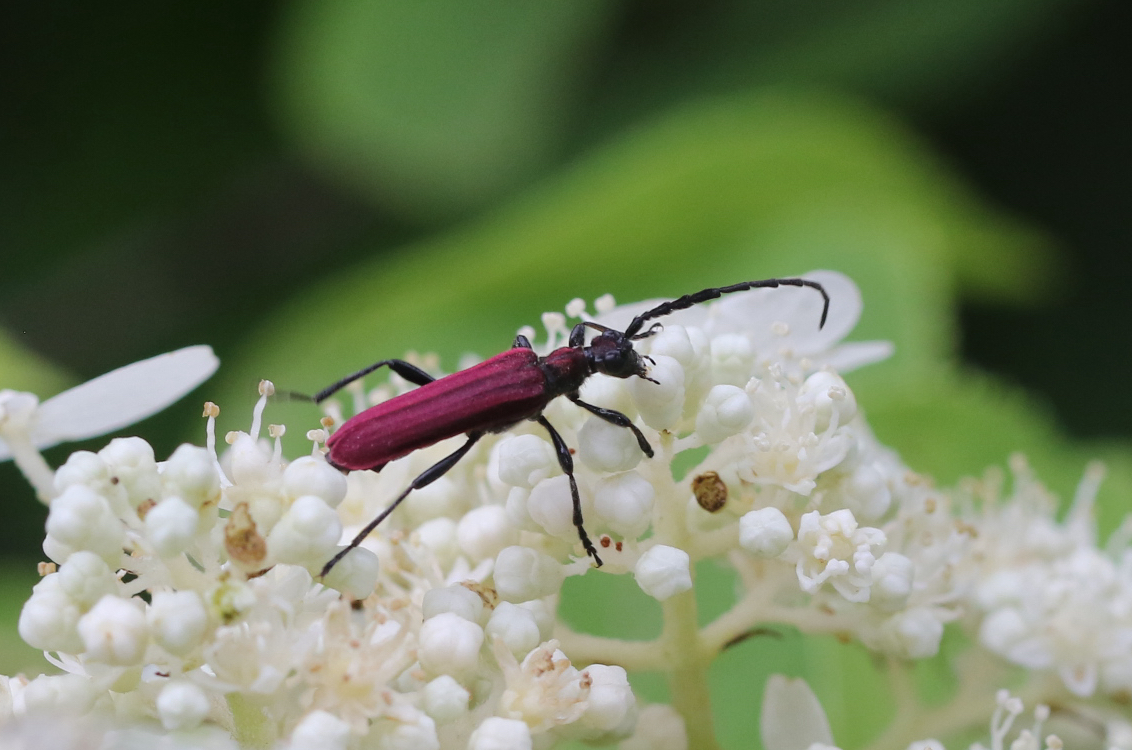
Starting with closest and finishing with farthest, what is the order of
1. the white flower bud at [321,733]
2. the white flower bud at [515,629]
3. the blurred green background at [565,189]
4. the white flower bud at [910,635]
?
the white flower bud at [321,733], the white flower bud at [515,629], the white flower bud at [910,635], the blurred green background at [565,189]

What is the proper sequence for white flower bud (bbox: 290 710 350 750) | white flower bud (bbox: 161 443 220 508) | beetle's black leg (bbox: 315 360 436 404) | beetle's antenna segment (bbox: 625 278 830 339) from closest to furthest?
white flower bud (bbox: 290 710 350 750) < white flower bud (bbox: 161 443 220 508) < beetle's antenna segment (bbox: 625 278 830 339) < beetle's black leg (bbox: 315 360 436 404)

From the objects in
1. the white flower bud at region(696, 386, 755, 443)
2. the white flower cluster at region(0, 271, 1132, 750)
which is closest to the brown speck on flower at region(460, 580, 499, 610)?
the white flower cluster at region(0, 271, 1132, 750)

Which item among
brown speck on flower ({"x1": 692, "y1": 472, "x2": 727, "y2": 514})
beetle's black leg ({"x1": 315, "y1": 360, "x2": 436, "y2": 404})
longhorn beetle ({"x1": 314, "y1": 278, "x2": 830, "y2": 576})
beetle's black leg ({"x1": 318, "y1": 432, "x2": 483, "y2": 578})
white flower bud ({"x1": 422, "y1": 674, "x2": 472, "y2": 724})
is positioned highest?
beetle's black leg ({"x1": 315, "y1": 360, "x2": 436, "y2": 404})

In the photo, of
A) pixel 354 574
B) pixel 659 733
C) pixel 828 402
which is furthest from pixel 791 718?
pixel 354 574

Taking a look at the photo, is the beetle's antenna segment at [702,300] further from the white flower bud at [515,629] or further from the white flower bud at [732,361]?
the white flower bud at [515,629]

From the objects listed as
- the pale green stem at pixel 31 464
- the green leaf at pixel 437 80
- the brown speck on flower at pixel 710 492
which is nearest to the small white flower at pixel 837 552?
the brown speck on flower at pixel 710 492

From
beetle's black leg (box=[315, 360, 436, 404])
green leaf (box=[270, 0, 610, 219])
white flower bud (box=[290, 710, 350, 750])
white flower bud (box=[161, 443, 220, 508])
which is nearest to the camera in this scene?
white flower bud (box=[290, 710, 350, 750])

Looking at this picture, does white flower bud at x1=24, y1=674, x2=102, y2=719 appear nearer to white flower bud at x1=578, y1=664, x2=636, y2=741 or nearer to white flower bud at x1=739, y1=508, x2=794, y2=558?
white flower bud at x1=578, y1=664, x2=636, y2=741
